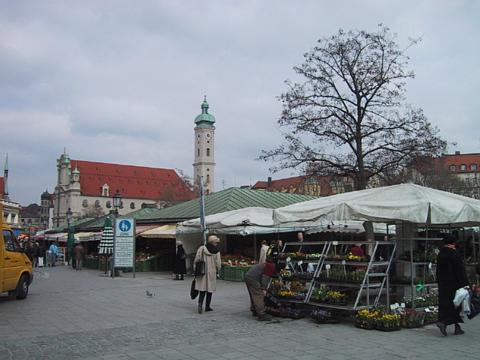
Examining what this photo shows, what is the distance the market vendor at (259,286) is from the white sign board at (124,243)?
13.6 meters

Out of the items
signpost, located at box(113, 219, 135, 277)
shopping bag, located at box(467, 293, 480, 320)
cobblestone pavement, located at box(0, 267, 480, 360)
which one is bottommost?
cobblestone pavement, located at box(0, 267, 480, 360)

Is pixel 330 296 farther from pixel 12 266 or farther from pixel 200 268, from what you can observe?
pixel 12 266

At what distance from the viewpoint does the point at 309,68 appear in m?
24.3

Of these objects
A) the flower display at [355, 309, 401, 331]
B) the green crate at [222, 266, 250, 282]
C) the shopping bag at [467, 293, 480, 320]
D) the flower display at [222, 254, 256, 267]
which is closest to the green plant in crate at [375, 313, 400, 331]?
the flower display at [355, 309, 401, 331]

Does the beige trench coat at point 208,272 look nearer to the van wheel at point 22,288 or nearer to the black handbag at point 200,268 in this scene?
the black handbag at point 200,268

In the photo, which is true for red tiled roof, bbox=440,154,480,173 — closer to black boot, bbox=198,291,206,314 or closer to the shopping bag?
black boot, bbox=198,291,206,314

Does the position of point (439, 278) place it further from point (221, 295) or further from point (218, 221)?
point (218, 221)

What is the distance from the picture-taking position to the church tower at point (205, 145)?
145m

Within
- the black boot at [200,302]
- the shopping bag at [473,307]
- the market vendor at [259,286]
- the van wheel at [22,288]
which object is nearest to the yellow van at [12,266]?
the van wheel at [22,288]

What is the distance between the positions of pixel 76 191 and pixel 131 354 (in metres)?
138

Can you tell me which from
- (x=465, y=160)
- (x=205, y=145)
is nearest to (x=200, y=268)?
(x=465, y=160)

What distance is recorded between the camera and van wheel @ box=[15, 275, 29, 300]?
49.0 ft

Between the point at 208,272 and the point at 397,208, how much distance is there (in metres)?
4.58

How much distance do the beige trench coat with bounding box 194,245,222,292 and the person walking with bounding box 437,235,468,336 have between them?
16.9ft
